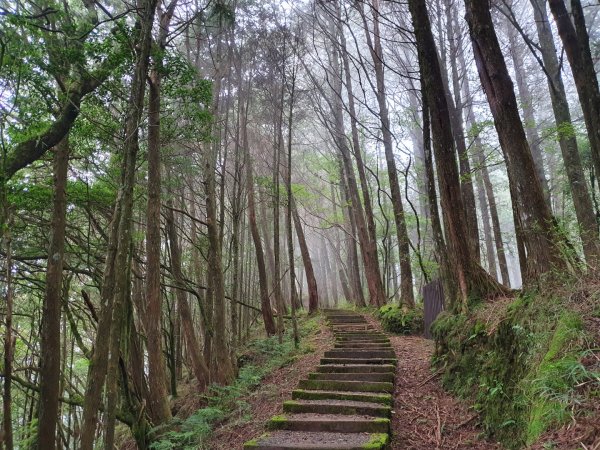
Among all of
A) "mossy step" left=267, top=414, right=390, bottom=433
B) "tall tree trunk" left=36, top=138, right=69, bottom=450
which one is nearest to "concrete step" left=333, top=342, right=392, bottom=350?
"mossy step" left=267, top=414, right=390, bottom=433

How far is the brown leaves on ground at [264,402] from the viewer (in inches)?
203

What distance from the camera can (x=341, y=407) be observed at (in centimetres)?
464

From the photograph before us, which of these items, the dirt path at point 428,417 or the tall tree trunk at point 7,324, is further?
the tall tree trunk at point 7,324

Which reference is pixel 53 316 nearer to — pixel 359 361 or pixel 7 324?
pixel 7 324

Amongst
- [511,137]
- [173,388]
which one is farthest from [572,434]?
[173,388]

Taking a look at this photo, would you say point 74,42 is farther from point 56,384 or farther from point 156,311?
point 56,384

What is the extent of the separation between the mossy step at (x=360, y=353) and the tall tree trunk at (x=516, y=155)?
310cm

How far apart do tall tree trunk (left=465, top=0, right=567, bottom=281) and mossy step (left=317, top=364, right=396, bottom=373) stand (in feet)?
8.14

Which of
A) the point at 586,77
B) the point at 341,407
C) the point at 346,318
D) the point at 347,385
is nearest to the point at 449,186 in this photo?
the point at 586,77

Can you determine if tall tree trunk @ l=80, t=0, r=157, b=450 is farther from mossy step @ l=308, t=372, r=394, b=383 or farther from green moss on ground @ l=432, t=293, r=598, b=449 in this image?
green moss on ground @ l=432, t=293, r=598, b=449

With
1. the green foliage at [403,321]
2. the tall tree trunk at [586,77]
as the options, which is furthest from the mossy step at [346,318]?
the tall tree trunk at [586,77]

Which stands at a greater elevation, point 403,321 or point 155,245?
point 155,245

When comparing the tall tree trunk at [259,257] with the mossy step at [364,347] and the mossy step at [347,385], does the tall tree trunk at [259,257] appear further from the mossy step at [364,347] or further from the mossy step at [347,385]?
the mossy step at [347,385]

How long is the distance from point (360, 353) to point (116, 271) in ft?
14.4
